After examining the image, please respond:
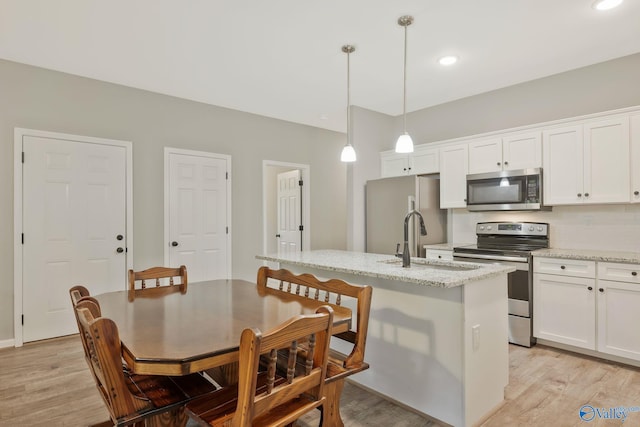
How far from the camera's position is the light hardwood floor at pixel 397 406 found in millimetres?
2121

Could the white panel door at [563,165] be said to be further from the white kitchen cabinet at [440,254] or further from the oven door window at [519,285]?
the white kitchen cabinet at [440,254]

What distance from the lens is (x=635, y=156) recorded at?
2.99m

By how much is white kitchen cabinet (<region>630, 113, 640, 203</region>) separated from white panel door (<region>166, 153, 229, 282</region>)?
13.7ft

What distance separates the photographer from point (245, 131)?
16.0 ft

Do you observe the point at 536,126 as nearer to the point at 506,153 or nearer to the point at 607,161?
the point at 506,153

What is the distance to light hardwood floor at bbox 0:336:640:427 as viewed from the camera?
6.96ft

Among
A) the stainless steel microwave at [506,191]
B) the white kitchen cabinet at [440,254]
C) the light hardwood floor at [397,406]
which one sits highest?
the stainless steel microwave at [506,191]

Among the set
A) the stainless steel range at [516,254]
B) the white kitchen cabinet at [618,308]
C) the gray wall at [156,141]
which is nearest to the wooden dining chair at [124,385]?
the gray wall at [156,141]

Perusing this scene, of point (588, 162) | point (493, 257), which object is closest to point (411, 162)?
point (493, 257)

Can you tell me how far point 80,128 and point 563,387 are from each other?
4.73 meters

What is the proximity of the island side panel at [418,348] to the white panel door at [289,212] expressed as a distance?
10.7 feet

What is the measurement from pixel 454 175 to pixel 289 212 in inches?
108

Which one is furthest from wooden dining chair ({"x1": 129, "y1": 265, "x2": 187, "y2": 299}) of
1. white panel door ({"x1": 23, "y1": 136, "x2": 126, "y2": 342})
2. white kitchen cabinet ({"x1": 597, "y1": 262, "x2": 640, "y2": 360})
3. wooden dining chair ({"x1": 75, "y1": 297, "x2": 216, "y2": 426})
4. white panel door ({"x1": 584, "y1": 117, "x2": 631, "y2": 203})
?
white panel door ({"x1": 584, "y1": 117, "x2": 631, "y2": 203})

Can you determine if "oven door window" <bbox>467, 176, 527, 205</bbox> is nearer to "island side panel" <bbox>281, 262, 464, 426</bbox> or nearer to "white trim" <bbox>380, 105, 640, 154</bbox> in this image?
"white trim" <bbox>380, 105, 640, 154</bbox>
